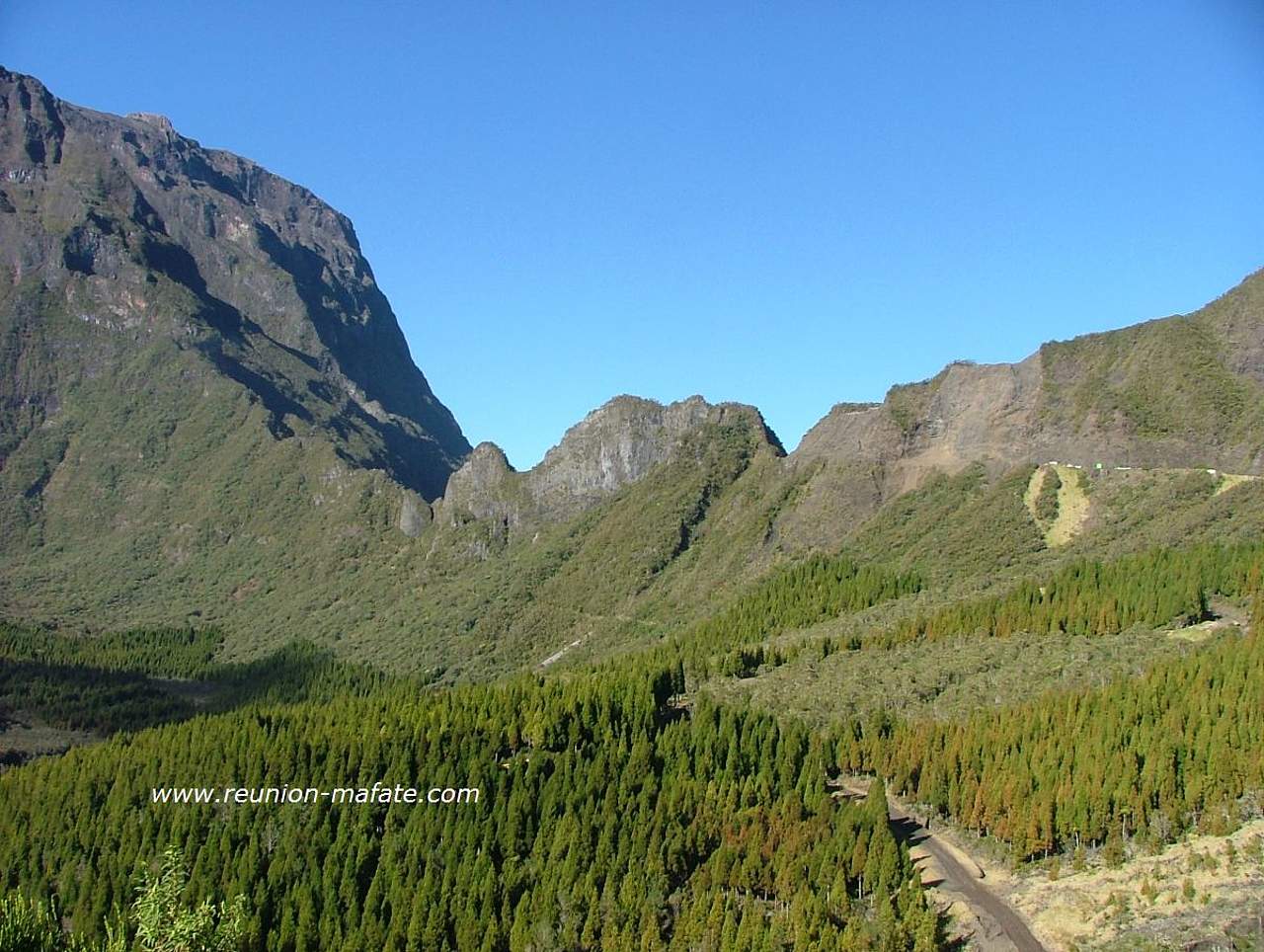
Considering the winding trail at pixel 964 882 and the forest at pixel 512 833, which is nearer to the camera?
the winding trail at pixel 964 882

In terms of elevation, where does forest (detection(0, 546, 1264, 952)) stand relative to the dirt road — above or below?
above

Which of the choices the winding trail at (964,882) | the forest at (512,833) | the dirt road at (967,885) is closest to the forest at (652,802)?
the forest at (512,833)

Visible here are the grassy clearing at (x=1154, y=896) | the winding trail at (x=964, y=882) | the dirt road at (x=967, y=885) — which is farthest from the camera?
the dirt road at (x=967, y=885)

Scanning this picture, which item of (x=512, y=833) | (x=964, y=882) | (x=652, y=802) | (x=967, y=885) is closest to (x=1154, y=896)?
(x=967, y=885)

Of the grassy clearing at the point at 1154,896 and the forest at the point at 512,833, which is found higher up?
the forest at the point at 512,833

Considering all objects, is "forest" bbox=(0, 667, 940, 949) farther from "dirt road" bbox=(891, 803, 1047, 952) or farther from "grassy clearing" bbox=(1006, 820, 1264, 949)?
"grassy clearing" bbox=(1006, 820, 1264, 949)

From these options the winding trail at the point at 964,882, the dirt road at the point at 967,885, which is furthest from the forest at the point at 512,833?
the dirt road at the point at 967,885

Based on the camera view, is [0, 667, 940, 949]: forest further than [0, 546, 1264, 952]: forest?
No

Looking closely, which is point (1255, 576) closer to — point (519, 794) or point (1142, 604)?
point (1142, 604)

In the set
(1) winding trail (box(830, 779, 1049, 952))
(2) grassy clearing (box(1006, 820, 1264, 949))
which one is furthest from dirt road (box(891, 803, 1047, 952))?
(2) grassy clearing (box(1006, 820, 1264, 949))

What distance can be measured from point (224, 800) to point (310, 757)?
1097 cm

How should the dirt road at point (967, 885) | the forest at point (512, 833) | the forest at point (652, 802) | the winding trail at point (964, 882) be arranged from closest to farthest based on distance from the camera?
the winding trail at point (964, 882) → the dirt road at point (967, 885) → the forest at point (512, 833) → the forest at point (652, 802)

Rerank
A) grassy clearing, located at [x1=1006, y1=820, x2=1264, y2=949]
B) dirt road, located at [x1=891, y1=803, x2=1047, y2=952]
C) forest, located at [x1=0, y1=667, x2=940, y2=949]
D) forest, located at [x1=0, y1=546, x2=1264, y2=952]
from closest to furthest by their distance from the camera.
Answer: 1. grassy clearing, located at [x1=1006, y1=820, x2=1264, y2=949]
2. dirt road, located at [x1=891, y1=803, x2=1047, y2=952]
3. forest, located at [x1=0, y1=667, x2=940, y2=949]
4. forest, located at [x1=0, y1=546, x2=1264, y2=952]

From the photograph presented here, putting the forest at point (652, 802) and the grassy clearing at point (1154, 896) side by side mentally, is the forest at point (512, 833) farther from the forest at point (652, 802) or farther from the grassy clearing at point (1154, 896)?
the grassy clearing at point (1154, 896)
